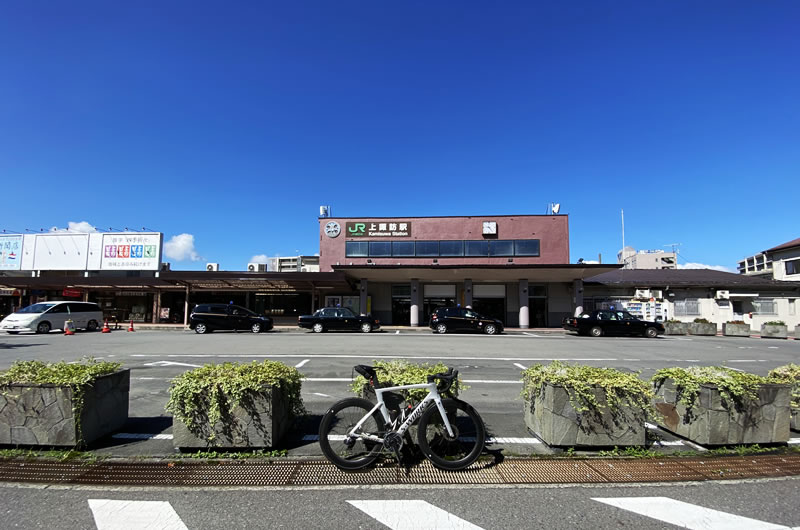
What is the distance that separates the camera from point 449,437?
4.12m

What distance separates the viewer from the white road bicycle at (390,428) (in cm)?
399

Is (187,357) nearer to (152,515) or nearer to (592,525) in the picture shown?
(152,515)

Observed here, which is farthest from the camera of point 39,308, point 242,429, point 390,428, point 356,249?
point 356,249

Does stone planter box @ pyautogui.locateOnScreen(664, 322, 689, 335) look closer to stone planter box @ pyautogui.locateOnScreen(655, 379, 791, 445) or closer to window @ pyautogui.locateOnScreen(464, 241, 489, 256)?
window @ pyautogui.locateOnScreen(464, 241, 489, 256)

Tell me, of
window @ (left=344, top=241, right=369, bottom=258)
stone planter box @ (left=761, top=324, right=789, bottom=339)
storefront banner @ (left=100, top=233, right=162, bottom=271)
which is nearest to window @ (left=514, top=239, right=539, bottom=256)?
window @ (left=344, top=241, right=369, bottom=258)

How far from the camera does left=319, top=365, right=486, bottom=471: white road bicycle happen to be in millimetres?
3992

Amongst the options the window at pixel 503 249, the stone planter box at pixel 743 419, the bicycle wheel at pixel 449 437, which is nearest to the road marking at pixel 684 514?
the bicycle wheel at pixel 449 437

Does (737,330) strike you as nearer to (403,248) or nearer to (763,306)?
(763,306)

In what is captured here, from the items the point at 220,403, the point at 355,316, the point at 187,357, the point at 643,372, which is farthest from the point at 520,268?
the point at 220,403

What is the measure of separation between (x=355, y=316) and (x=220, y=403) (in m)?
19.9

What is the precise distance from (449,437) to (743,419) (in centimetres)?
349

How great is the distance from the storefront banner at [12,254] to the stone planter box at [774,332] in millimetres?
58997

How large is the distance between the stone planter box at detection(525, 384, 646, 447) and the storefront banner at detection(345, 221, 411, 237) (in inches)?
1162

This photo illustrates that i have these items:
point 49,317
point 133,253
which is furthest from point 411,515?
point 133,253
